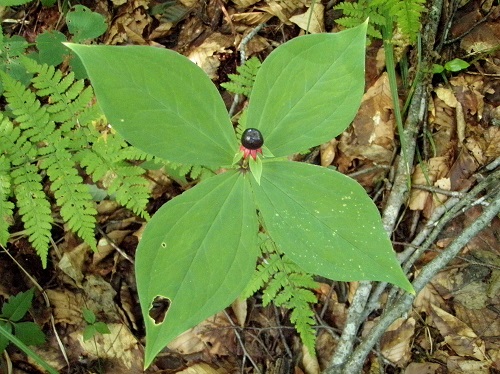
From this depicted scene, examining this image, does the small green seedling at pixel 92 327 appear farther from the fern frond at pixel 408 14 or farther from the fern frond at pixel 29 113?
the fern frond at pixel 408 14

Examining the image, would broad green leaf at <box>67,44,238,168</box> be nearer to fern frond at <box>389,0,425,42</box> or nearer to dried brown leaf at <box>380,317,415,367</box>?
fern frond at <box>389,0,425,42</box>

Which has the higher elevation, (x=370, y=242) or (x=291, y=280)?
(x=370, y=242)

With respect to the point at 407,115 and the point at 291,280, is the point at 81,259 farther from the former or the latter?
the point at 407,115

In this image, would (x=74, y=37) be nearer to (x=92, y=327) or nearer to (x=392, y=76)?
(x=92, y=327)

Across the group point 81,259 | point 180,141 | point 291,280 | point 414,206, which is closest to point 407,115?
point 414,206

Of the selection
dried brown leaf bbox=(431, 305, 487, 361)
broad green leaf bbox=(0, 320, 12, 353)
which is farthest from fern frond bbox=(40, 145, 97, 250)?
dried brown leaf bbox=(431, 305, 487, 361)

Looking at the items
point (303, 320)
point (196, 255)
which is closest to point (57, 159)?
point (196, 255)
